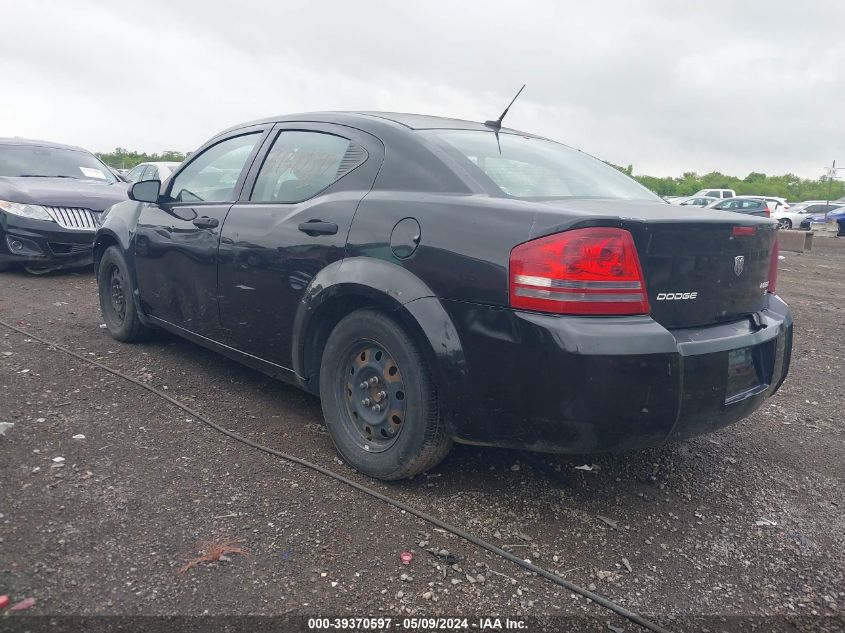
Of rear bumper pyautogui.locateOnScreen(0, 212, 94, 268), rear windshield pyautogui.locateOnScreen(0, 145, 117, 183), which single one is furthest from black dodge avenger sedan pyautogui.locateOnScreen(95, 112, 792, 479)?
rear windshield pyautogui.locateOnScreen(0, 145, 117, 183)

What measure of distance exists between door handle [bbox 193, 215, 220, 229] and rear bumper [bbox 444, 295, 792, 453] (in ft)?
5.70

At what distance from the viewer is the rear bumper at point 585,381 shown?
2.41 m

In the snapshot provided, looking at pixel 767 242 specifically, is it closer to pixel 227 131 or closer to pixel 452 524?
pixel 452 524

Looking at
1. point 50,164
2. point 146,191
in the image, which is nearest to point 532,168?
point 146,191

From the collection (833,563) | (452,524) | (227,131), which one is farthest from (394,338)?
(227,131)

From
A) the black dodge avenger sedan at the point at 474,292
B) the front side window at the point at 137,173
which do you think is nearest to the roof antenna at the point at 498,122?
the black dodge avenger sedan at the point at 474,292

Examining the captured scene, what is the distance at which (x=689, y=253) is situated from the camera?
2.62 metres

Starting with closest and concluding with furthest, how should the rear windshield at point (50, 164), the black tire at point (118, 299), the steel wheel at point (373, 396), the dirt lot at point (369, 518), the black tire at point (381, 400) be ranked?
1. the dirt lot at point (369, 518)
2. the black tire at point (381, 400)
3. the steel wheel at point (373, 396)
4. the black tire at point (118, 299)
5. the rear windshield at point (50, 164)

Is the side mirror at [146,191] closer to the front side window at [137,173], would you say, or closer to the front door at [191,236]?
the front door at [191,236]

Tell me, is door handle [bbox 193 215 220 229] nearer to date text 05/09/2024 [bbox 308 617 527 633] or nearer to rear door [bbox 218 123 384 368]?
rear door [bbox 218 123 384 368]

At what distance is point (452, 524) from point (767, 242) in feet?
5.79

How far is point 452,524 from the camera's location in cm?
272

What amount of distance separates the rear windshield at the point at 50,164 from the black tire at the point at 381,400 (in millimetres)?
6991

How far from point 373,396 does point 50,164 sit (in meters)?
7.58
